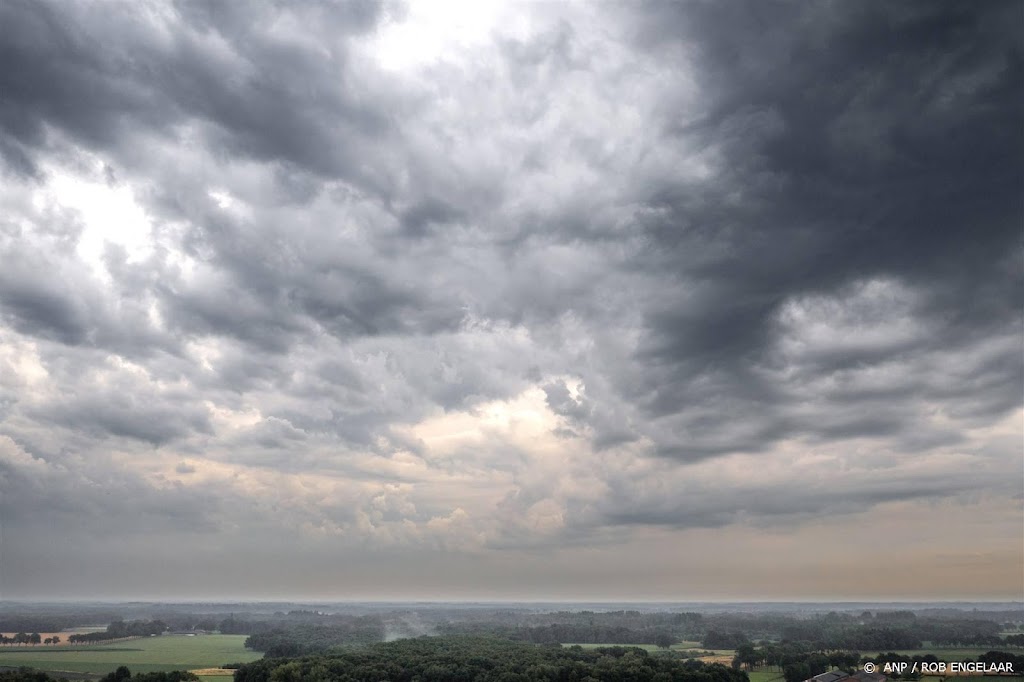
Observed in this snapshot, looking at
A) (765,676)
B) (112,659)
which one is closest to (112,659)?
(112,659)

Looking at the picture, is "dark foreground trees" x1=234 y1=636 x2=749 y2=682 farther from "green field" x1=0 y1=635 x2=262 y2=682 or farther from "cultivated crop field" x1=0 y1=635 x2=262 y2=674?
"cultivated crop field" x1=0 y1=635 x2=262 y2=674

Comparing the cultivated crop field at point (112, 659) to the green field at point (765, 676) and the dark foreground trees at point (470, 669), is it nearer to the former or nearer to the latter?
the dark foreground trees at point (470, 669)

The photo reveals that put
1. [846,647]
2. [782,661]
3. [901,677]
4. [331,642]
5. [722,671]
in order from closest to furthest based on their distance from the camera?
[901,677] → [722,671] → [782,661] → [846,647] → [331,642]

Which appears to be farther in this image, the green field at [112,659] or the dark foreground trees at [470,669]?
the green field at [112,659]

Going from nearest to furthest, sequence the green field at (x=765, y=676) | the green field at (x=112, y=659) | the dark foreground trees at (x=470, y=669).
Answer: the dark foreground trees at (x=470, y=669) → the green field at (x=765, y=676) → the green field at (x=112, y=659)

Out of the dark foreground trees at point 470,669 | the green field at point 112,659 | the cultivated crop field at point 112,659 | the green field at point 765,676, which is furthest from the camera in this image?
the cultivated crop field at point 112,659

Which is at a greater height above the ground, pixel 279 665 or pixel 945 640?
pixel 279 665

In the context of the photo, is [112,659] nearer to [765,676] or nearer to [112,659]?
[112,659]

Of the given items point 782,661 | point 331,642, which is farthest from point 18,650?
point 782,661

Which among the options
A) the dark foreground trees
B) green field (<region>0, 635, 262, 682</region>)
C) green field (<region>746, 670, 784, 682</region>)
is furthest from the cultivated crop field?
green field (<region>746, 670, 784, 682</region>)

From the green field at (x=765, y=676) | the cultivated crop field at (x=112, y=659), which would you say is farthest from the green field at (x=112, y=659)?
the green field at (x=765, y=676)

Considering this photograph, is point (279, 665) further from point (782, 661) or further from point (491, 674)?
point (782, 661)
